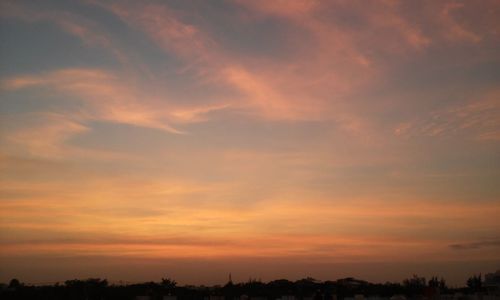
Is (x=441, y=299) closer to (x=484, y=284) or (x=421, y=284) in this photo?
(x=421, y=284)

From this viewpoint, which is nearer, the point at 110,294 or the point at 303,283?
the point at 110,294

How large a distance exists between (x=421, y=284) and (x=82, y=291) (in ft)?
135

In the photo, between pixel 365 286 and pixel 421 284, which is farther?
pixel 365 286

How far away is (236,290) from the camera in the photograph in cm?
7294

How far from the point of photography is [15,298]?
48.9 meters

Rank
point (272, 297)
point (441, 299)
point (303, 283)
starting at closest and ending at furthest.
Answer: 1. point (441, 299)
2. point (272, 297)
3. point (303, 283)

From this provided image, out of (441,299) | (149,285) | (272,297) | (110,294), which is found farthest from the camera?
(149,285)

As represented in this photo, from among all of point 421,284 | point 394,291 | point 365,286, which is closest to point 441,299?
point 394,291

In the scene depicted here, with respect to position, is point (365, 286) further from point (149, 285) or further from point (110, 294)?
point (110, 294)

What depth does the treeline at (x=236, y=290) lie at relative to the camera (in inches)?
2087

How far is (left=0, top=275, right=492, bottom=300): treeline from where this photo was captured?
53000 millimetres

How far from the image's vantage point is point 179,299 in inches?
2260

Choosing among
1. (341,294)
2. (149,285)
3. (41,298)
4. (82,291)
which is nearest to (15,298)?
(41,298)

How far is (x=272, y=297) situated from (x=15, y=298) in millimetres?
26487
